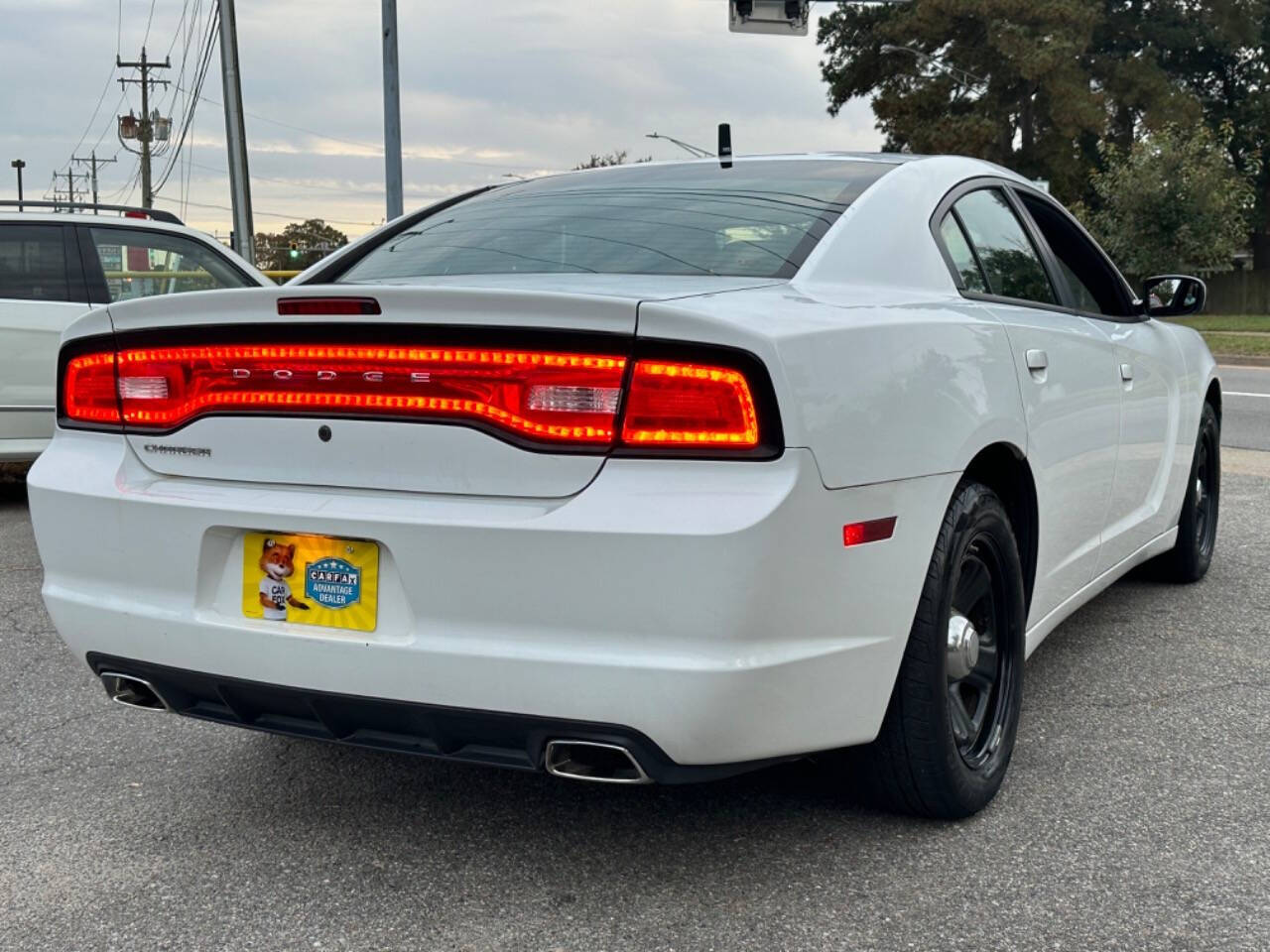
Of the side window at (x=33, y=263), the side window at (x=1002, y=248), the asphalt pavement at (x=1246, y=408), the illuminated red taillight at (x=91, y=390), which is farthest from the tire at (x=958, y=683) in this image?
the asphalt pavement at (x=1246, y=408)

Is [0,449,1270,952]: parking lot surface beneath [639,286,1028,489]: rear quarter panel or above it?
beneath

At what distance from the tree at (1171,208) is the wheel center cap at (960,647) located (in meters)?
33.2

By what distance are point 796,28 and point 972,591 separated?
1525 centimetres

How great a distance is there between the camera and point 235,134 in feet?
57.7

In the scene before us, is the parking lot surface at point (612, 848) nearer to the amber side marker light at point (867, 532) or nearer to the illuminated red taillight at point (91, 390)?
the amber side marker light at point (867, 532)

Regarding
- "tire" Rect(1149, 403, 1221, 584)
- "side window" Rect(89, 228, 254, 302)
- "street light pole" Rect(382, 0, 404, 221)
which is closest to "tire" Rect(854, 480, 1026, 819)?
"tire" Rect(1149, 403, 1221, 584)

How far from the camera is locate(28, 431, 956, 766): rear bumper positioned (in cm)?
236

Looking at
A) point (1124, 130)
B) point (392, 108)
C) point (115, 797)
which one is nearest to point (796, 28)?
point (392, 108)

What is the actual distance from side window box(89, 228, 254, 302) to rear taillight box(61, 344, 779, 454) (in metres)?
Result: 5.42

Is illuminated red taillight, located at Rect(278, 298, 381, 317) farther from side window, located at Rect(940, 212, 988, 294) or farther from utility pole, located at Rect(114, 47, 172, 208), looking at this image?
utility pole, located at Rect(114, 47, 172, 208)

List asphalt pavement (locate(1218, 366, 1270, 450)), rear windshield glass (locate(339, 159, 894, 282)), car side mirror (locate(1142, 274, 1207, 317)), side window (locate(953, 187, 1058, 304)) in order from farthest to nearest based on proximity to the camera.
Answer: asphalt pavement (locate(1218, 366, 1270, 450)) < car side mirror (locate(1142, 274, 1207, 317)) < side window (locate(953, 187, 1058, 304)) < rear windshield glass (locate(339, 159, 894, 282))

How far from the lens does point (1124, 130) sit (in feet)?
150

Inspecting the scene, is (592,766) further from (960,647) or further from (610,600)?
(960,647)

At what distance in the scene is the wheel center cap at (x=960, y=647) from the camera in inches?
116
